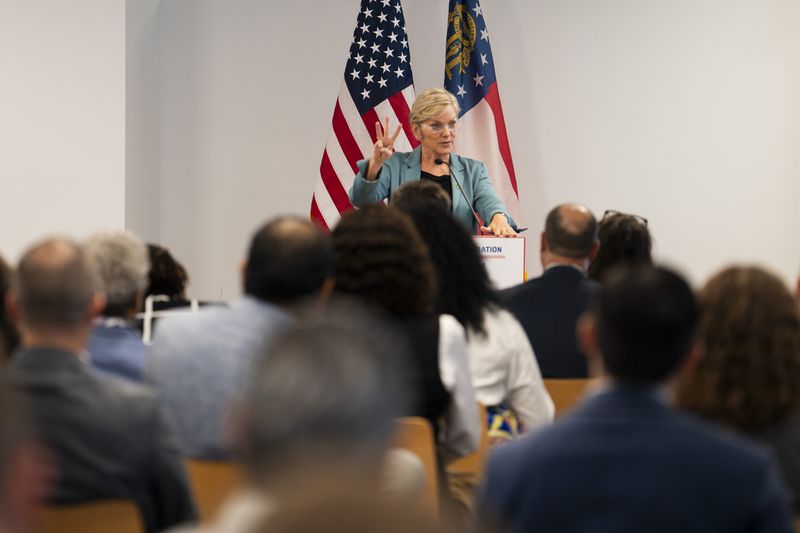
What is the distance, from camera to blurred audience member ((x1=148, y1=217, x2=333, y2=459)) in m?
2.19

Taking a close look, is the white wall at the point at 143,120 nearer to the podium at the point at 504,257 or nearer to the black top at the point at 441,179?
the black top at the point at 441,179

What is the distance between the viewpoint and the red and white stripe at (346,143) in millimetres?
6414

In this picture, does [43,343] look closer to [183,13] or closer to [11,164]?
[11,164]

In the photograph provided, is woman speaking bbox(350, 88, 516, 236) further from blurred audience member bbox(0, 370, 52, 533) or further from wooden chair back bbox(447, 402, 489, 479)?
blurred audience member bbox(0, 370, 52, 533)

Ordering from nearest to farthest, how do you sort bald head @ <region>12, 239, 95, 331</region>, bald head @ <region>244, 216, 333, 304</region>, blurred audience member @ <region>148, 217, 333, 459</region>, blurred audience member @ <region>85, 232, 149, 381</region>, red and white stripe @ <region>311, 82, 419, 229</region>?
bald head @ <region>12, 239, 95, 331</region> → blurred audience member @ <region>148, 217, 333, 459</region> → bald head @ <region>244, 216, 333, 304</region> → blurred audience member @ <region>85, 232, 149, 381</region> → red and white stripe @ <region>311, 82, 419, 229</region>

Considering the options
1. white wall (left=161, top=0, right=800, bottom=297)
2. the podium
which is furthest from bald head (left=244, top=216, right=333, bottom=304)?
white wall (left=161, top=0, right=800, bottom=297)

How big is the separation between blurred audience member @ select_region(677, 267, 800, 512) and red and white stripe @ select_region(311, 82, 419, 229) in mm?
4483

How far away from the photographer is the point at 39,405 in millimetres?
1836

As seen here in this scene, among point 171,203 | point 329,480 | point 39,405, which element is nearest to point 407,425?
point 39,405

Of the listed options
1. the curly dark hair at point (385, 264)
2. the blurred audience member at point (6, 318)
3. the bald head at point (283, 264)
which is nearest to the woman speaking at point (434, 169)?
the curly dark hair at point (385, 264)

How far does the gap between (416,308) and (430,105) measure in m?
2.75

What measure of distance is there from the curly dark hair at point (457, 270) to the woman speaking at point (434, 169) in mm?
2054

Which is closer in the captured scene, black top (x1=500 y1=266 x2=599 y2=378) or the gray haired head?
the gray haired head

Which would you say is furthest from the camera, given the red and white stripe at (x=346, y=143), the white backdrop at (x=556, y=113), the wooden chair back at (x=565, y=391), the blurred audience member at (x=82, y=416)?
the white backdrop at (x=556, y=113)
